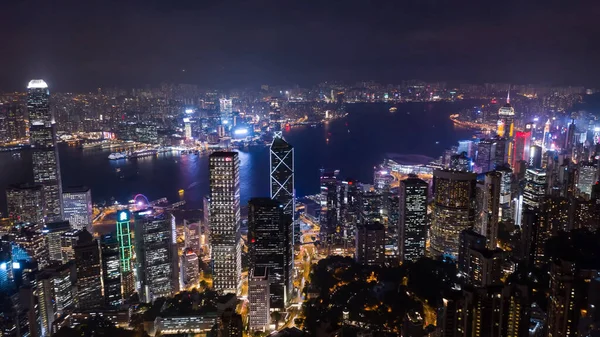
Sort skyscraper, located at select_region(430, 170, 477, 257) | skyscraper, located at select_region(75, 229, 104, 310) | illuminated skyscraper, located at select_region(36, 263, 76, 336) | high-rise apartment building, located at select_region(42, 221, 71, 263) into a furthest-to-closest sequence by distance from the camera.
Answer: skyscraper, located at select_region(430, 170, 477, 257), high-rise apartment building, located at select_region(42, 221, 71, 263), skyscraper, located at select_region(75, 229, 104, 310), illuminated skyscraper, located at select_region(36, 263, 76, 336)

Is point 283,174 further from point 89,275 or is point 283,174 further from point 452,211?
point 89,275

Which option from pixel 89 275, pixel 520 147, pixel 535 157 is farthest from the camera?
pixel 520 147

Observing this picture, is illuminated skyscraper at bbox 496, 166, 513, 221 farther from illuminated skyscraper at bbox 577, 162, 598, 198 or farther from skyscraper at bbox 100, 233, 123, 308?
skyscraper at bbox 100, 233, 123, 308

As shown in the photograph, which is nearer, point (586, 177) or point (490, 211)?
point (490, 211)

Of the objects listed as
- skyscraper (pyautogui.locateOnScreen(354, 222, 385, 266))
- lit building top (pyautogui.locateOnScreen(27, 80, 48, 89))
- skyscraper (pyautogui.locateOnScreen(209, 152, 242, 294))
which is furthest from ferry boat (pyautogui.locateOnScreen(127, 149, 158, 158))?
skyscraper (pyautogui.locateOnScreen(354, 222, 385, 266))

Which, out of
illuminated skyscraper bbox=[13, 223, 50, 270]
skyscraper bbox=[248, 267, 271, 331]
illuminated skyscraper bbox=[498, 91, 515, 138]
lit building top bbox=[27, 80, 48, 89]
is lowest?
skyscraper bbox=[248, 267, 271, 331]

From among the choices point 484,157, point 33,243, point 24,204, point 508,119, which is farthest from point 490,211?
point 24,204

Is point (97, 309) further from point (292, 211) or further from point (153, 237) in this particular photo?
point (292, 211)
